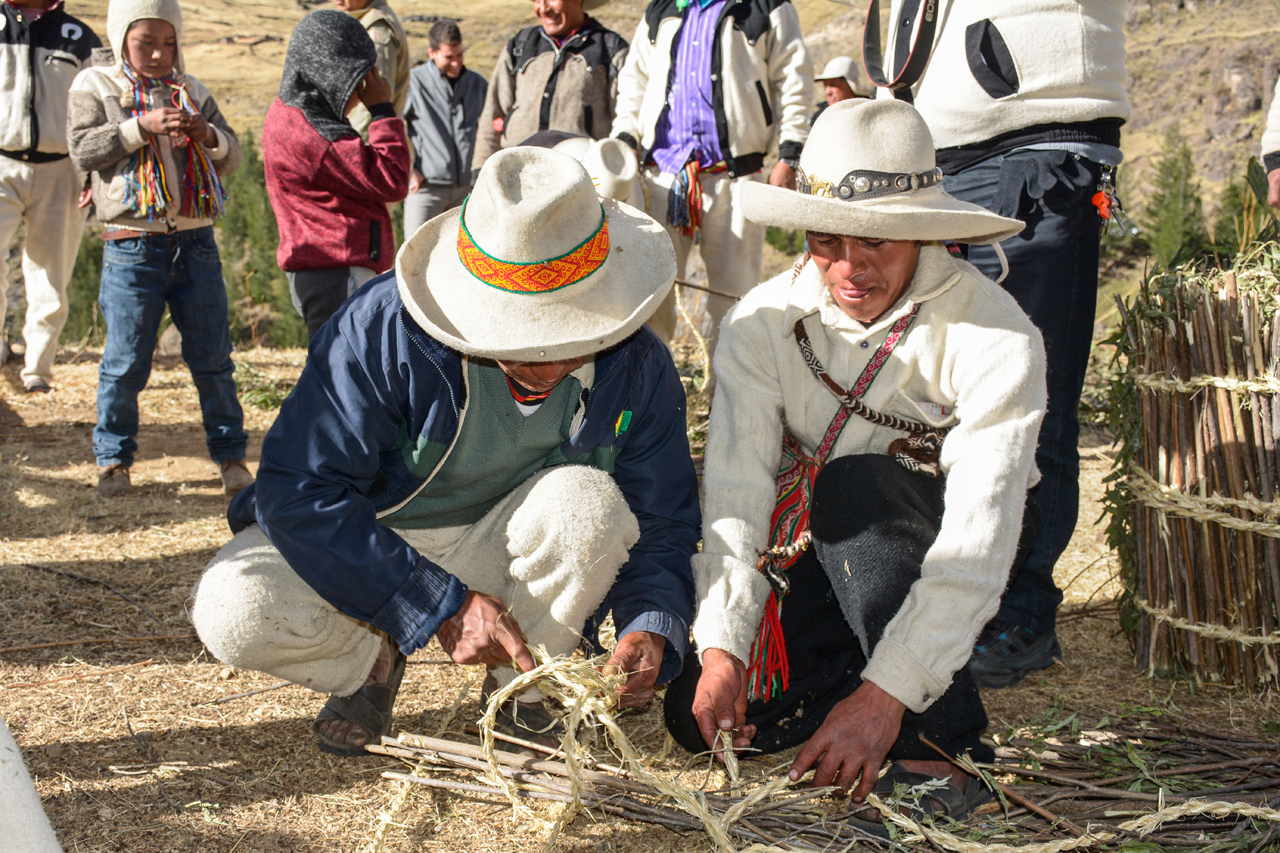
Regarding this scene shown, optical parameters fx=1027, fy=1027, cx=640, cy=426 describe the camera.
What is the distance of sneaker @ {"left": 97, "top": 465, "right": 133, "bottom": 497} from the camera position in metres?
4.03

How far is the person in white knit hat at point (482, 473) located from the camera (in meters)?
1.84

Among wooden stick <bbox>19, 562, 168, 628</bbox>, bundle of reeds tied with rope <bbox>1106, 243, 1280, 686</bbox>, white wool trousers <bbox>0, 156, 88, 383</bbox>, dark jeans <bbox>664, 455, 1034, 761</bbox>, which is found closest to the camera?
dark jeans <bbox>664, 455, 1034, 761</bbox>

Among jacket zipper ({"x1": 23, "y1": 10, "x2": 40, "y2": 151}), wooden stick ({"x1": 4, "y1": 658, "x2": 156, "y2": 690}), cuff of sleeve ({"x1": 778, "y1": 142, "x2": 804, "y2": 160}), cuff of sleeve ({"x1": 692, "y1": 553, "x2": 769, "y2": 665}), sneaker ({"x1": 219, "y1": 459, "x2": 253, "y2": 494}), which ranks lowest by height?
wooden stick ({"x1": 4, "y1": 658, "x2": 156, "y2": 690})

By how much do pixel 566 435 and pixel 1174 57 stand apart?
36.6 metres

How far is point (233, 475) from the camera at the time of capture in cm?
416

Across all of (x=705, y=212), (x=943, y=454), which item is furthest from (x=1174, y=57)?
(x=943, y=454)

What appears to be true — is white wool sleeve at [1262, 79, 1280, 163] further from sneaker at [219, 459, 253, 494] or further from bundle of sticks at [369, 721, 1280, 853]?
sneaker at [219, 459, 253, 494]

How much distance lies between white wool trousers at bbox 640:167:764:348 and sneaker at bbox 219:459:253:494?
181 cm

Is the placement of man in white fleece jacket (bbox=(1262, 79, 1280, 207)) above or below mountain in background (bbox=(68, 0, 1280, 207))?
below

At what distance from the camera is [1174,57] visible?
32.4 m

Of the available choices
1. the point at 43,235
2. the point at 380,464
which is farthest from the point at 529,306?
the point at 43,235

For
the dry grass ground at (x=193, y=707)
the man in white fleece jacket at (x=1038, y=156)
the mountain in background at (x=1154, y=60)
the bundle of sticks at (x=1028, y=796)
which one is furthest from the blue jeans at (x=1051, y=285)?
the mountain in background at (x=1154, y=60)

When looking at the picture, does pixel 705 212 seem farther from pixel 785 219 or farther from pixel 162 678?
pixel 162 678

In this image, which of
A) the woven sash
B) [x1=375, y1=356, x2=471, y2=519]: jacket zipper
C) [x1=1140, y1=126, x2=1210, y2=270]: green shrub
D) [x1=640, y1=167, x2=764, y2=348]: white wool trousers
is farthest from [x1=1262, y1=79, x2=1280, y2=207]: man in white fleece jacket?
[x1=1140, y1=126, x2=1210, y2=270]: green shrub
